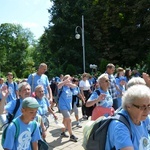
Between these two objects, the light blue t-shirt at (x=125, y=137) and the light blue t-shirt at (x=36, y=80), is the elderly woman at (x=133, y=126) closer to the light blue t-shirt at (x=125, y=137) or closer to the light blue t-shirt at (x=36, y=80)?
the light blue t-shirt at (x=125, y=137)

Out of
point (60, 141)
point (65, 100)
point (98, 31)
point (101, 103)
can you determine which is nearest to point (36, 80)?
point (65, 100)

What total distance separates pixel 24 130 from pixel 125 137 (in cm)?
154

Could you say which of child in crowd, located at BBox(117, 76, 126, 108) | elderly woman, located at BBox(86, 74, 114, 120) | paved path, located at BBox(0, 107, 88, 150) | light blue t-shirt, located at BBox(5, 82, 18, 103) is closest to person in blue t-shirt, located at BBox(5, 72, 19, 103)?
light blue t-shirt, located at BBox(5, 82, 18, 103)

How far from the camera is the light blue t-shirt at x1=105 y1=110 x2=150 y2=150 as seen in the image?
6.09ft

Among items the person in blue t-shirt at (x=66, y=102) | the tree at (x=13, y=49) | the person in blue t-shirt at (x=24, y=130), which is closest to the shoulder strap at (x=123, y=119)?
the person in blue t-shirt at (x=24, y=130)

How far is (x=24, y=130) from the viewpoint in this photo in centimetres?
302

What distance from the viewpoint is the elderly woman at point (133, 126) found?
1.86 m

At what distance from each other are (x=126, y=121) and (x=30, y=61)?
2368 inches

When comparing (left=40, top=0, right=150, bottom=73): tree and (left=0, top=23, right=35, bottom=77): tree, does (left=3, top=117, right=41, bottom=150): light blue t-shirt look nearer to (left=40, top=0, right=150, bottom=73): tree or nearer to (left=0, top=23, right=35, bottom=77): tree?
(left=40, top=0, right=150, bottom=73): tree

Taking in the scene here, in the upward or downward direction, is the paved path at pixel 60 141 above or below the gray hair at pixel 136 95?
below

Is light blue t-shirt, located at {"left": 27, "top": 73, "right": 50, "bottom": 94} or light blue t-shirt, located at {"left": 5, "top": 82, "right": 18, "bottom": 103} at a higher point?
light blue t-shirt, located at {"left": 27, "top": 73, "right": 50, "bottom": 94}

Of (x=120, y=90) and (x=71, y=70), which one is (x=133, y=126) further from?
(x=71, y=70)

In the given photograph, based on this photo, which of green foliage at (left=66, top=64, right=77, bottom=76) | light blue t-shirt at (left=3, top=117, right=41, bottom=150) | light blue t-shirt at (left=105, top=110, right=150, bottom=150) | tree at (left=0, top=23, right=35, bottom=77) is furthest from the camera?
tree at (left=0, top=23, right=35, bottom=77)

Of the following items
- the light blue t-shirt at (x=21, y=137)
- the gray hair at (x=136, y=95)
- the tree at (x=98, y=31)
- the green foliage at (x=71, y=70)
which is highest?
the tree at (x=98, y=31)
